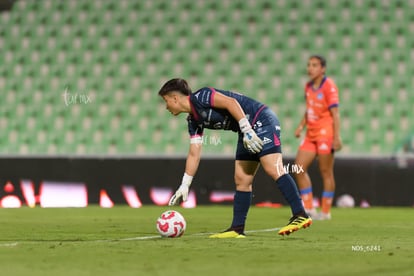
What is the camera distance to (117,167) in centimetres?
1259

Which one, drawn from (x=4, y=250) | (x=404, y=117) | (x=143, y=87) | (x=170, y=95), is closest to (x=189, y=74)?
(x=143, y=87)

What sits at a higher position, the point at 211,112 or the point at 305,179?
the point at 211,112

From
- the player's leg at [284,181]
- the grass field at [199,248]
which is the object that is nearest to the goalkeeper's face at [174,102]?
the player's leg at [284,181]

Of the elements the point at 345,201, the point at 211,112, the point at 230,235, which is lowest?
the point at 345,201

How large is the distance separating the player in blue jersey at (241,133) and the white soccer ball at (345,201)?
5975mm

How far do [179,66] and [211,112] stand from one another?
8514 millimetres

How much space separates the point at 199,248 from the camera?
570 centimetres

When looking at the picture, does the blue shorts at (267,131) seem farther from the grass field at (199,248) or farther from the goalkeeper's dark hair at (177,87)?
the grass field at (199,248)

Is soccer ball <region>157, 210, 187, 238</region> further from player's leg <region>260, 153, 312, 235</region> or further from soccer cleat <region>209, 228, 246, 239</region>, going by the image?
player's leg <region>260, 153, 312, 235</region>

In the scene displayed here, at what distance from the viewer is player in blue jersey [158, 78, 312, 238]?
6.23 m

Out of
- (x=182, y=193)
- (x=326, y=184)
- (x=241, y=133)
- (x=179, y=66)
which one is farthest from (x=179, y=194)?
(x=179, y=66)

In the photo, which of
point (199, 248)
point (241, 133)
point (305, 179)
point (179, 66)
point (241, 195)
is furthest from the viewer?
point (179, 66)

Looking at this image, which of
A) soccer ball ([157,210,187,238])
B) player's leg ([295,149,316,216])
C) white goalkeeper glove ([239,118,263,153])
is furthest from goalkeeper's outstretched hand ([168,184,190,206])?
player's leg ([295,149,316,216])

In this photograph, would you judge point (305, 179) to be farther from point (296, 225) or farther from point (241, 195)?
point (296, 225)
